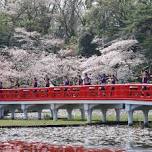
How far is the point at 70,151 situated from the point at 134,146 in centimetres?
518

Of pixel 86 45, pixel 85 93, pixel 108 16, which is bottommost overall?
pixel 85 93

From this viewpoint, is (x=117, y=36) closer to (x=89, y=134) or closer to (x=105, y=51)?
(x=105, y=51)

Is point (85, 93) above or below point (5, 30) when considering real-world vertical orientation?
below

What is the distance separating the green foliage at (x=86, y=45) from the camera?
6022cm

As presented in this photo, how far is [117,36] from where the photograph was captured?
5803 cm

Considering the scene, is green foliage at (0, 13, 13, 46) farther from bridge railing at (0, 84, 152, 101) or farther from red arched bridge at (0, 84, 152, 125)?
bridge railing at (0, 84, 152, 101)

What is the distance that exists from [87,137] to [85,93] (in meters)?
9.83

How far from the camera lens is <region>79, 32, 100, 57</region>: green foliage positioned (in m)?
60.2

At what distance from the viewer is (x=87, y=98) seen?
121ft

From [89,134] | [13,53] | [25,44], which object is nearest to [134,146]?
[89,134]

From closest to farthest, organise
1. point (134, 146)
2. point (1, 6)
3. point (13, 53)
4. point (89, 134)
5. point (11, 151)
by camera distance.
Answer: point (11, 151)
point (134, 146)
point (89, 134)
point (13, 53)
point (1, 6)

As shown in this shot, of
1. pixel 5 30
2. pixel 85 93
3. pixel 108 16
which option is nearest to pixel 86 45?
pixel 108 16

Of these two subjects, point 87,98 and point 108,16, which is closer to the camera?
point 87,98

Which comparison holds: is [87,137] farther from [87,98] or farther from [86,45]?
[86,45]
